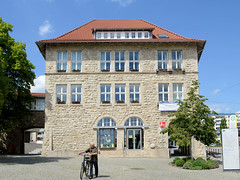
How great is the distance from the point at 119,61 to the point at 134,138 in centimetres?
742

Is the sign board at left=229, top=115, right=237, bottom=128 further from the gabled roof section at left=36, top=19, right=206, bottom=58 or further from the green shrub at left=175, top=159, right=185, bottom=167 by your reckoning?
the gabled roof section at left=36, top=19, right=206, bottom=58

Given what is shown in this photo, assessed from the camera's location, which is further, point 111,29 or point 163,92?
point 111,29

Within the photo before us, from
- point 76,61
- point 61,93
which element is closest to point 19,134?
point 61,93

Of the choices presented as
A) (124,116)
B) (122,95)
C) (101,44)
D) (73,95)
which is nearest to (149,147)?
(124,116)

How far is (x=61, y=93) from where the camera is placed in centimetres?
2842

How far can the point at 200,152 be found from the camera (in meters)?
27.5

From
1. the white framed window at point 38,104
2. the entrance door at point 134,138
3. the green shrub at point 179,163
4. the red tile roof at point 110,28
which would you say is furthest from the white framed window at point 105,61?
the green shrub at point 179,163

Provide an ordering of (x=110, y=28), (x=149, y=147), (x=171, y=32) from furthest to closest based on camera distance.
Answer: (x=171, y=32) < (x=110, y=28) < (x=149, y=147)

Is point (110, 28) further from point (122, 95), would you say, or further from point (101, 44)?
point (122, 95)

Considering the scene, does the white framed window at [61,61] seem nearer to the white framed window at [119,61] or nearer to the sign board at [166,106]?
the white framed window at [119,61]

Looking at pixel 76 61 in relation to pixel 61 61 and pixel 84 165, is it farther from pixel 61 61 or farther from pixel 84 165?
pixel 84 165

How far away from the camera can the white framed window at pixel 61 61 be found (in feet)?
94.9

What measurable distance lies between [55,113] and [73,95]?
2359 mm

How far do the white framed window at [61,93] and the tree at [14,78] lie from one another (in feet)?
9.67
